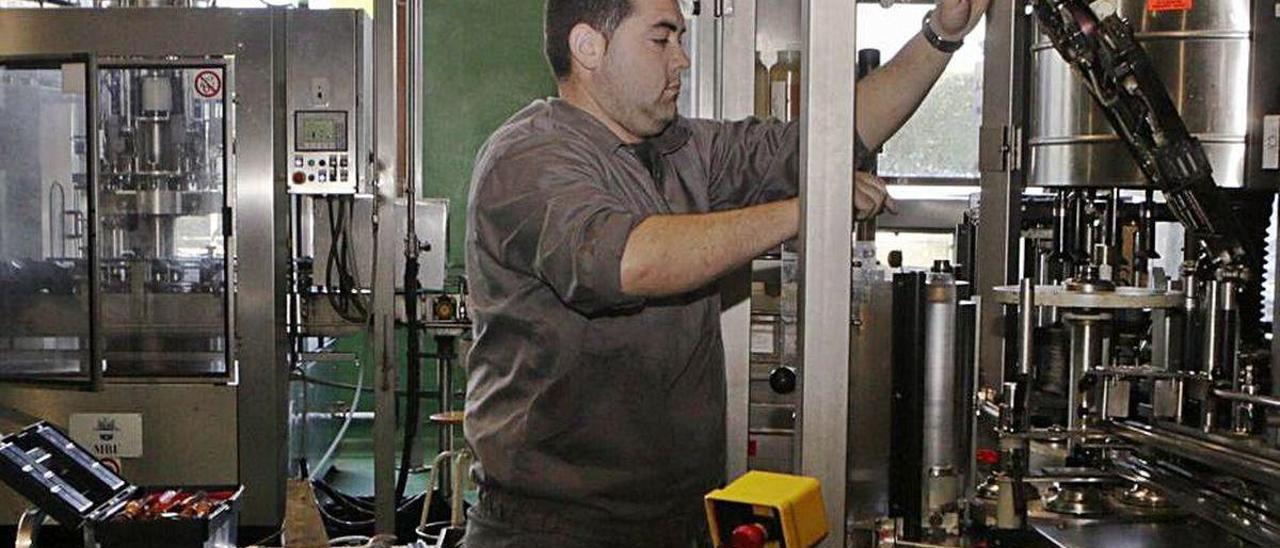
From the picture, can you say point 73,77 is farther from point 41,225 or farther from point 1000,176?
point 1000,176

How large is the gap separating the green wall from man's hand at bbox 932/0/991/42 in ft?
13.9

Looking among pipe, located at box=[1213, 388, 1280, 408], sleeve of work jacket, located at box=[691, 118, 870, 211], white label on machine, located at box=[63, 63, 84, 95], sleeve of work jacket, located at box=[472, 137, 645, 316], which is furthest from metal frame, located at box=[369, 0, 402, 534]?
pipe, located at box=[1213, 388, 1280, 408]

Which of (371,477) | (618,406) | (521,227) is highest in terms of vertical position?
(521,227)

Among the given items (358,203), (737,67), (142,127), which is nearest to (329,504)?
(358,203)

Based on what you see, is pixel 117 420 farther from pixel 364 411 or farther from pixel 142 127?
pixel 364 411

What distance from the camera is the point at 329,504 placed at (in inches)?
185

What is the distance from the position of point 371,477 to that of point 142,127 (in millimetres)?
1782

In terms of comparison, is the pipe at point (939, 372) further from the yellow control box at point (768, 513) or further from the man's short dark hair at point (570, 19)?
the yellow control box at point (768, 513)

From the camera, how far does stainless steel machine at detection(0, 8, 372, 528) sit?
4367mm

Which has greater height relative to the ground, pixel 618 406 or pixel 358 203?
pixel 358 203

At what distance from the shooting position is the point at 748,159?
77.2 inches

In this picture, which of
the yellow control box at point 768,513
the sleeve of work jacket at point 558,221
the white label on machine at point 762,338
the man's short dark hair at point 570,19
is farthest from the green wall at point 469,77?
the yellow control box at point 768,513

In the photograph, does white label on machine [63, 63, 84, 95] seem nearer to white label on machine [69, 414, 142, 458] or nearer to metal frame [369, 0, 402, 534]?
metal frame [369, 0, 402, 534]

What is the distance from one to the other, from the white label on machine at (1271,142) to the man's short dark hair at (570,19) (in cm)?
141
